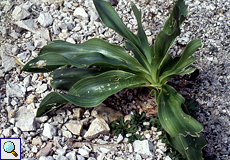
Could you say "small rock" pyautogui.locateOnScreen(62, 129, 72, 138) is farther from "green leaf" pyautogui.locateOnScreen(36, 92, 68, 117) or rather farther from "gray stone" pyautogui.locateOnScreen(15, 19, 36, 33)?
"gray stone" pyautogui.locateOnScreen(15, 19, 36, 33)

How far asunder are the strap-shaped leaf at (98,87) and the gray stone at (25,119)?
0.10m

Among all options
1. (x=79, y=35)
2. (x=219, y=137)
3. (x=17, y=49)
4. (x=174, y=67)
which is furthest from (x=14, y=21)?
(x=219, y=137)

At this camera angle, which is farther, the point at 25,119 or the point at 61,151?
the point at 25,119

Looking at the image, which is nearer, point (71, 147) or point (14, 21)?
point (71, 147)

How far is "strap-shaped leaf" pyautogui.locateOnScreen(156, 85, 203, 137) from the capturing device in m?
2.28

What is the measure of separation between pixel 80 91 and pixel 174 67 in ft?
2.44

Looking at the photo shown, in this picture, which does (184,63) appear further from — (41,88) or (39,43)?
(39,43)

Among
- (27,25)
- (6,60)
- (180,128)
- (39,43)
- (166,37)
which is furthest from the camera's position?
(27,25)

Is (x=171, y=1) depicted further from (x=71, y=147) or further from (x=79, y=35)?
(x=71, y=147)

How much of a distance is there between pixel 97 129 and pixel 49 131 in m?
0.37

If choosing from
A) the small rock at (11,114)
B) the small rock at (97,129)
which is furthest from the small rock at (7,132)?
the small rock at (97,129)

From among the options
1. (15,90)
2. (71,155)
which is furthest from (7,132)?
(71,155)

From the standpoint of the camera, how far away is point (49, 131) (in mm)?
2639

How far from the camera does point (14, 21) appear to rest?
134 inches
